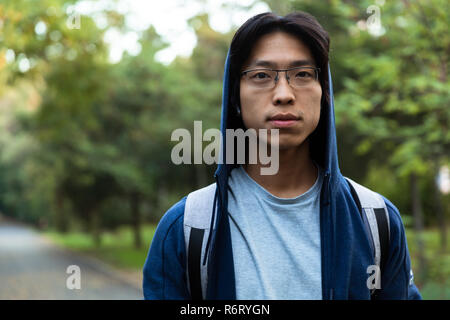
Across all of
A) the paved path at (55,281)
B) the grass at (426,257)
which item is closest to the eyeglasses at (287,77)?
the grass at (426,257)

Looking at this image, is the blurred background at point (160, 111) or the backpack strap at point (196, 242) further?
the blurred background at point (160, 111)

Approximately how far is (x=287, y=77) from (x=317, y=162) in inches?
13.1

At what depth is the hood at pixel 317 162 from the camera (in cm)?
163

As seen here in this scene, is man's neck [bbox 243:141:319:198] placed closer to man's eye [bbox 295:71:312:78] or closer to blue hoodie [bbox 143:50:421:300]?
blue hoodie [bbox 143:50:421:300]

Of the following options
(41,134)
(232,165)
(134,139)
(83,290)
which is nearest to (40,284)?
(83,290)

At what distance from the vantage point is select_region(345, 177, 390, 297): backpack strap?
1663mm

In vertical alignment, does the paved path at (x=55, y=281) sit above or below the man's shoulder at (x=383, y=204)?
below

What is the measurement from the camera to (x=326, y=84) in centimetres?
178

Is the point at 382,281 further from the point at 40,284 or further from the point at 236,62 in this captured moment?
the point at 40,284

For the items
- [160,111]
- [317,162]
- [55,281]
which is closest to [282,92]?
Result: [317,162]

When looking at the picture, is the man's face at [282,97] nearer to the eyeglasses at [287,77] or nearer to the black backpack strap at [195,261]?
the eyeglasses at [287,77]

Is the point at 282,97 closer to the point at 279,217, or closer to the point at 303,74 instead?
the point at 303,74

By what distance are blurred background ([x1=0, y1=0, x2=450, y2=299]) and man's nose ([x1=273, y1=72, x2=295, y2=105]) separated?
1080 mm

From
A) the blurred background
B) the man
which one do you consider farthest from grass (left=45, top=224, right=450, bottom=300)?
the man
